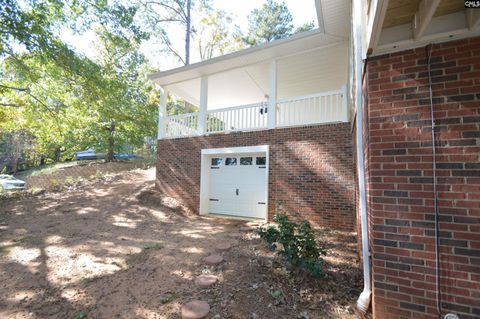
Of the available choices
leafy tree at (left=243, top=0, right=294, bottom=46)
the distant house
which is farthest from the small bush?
leafy tree at (left=243, top=0, right=294, bottom=46)

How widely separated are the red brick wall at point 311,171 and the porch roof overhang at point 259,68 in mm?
2233

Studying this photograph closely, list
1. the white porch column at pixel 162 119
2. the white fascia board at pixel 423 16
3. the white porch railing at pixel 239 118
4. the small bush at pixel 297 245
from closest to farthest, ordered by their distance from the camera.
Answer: the white fascia board at pixel 423 16 < the small bush at pixel 297 245 < the white porch railing at pixel 239 118 < the white porch column at pixel 162 119

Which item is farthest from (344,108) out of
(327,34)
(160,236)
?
(160,236)

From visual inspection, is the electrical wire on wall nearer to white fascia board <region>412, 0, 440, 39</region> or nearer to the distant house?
the distant house

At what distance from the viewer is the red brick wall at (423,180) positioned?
78.1 inches

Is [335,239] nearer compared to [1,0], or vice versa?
[335,239]

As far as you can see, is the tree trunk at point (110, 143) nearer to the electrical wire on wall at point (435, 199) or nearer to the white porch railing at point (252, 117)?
the white porch railing at point (252, 117)

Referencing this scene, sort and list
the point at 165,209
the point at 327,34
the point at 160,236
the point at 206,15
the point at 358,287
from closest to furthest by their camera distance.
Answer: the point at 358,287, the point at 160,236, the point at 327,34, the point at 165,209, the point at 206,15

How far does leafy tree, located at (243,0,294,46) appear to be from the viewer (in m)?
19.4

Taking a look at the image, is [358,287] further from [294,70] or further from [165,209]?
[294,70]

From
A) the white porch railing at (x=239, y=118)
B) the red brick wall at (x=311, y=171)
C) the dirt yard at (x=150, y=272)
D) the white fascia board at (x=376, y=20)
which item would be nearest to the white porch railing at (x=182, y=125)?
the white porch railing at (x=239, y=118)

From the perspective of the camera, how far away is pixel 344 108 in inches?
237

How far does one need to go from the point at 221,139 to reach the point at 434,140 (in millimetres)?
6190

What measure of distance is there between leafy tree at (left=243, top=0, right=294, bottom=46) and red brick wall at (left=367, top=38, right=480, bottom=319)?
62.7 ft
